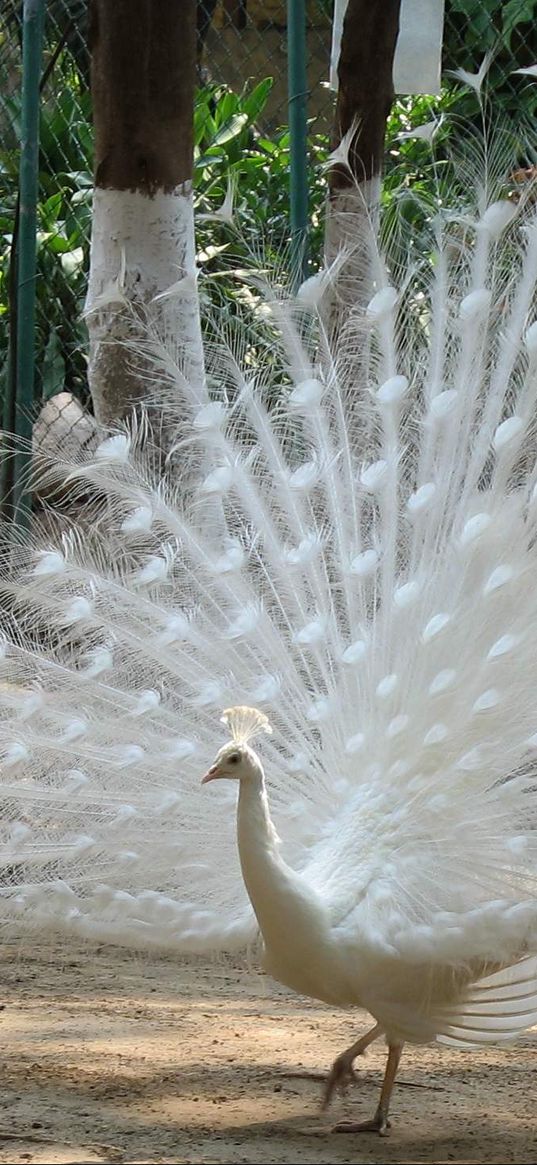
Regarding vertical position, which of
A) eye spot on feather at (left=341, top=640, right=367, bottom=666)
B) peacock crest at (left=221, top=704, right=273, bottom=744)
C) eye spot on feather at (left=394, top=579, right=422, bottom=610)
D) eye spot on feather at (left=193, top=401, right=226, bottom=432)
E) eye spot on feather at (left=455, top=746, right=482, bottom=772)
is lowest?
eye spot on feather at (left=455, top=746, right=482, bottom=772)

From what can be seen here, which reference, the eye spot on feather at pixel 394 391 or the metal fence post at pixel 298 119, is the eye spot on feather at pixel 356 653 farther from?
the metal fence post at pixel 298 119

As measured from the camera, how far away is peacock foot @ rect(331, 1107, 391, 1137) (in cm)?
284

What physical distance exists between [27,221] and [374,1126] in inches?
156

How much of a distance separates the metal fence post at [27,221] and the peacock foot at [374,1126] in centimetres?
328

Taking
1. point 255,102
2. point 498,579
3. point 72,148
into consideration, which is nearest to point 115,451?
point 498,579

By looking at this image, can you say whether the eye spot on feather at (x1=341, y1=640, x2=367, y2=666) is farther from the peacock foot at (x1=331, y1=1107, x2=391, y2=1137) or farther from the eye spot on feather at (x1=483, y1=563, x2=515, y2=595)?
the peacock foot at (x1=331, y1=1107, x2=391, y2=1137)

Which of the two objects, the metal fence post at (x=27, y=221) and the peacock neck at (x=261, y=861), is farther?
the metal fence post at (x=27, y=221)

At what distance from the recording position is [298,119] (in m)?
5.64

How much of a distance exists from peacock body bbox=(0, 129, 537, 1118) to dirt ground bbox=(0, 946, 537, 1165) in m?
0.22

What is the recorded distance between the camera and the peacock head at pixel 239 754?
2.54 meters

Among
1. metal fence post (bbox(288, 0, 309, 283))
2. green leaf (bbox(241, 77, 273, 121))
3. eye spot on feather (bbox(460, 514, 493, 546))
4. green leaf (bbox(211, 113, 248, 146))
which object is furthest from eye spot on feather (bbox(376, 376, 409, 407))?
green leaf (bbox(241, 77, 273, 121))

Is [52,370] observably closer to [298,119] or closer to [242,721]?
[298,119]

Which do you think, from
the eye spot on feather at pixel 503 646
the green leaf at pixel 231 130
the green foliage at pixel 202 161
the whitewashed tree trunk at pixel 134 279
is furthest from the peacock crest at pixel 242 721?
the green leaf at pixel 231 130

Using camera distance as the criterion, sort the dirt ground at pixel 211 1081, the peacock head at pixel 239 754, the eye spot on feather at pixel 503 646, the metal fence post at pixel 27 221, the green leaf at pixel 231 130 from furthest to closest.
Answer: the green leaf at pixel 231 130, the metal fence post at pixel 27 221, the eye spot on feather at pixel 503 646, the dirt ground at pixel 211 1081, the peacock head at pixel 239 754
